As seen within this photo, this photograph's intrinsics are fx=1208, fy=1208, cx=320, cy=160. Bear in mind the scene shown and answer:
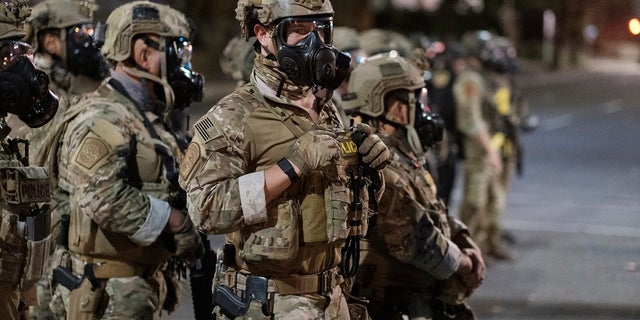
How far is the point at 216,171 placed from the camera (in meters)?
4.59

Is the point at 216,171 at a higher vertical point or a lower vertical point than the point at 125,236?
higher

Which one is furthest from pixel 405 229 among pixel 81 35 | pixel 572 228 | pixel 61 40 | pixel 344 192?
pixel 572 228

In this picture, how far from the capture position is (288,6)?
471 cm

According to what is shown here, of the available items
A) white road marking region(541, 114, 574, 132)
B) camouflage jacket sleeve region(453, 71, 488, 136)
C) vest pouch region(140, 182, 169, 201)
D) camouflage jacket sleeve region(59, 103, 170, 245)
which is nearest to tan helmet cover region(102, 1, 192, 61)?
camouflage jacket sleeve region(59, 103, 170, 245)

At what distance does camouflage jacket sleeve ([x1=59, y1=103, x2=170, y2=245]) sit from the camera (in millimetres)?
5664

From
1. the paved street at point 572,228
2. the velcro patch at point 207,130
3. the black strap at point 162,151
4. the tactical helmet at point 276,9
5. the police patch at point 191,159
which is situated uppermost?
the tactical helmet at point 276,9

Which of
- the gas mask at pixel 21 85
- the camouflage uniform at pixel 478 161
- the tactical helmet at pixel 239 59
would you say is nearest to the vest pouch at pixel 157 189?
the gas mask at pixel 21 85

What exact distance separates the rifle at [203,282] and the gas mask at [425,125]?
1.26 meters

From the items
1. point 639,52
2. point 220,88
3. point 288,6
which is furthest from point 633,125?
point 639,52

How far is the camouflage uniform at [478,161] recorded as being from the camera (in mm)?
11703

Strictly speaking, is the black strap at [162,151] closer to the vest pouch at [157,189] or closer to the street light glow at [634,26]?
the vest pouch at [157,189]

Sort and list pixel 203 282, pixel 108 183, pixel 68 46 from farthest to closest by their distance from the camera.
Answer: pixel 68 46, pixel 203 282, pixel 108 183

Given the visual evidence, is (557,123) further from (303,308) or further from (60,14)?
(303,308)

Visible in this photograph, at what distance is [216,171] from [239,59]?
2.75 m
